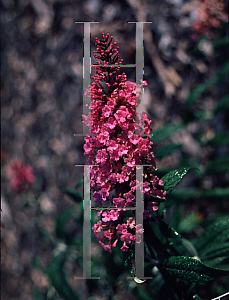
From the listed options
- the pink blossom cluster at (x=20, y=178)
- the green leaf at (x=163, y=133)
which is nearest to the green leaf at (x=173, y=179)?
the green leaf at (x=163, y=133)

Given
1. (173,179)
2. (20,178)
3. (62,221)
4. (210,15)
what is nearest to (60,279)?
(62,221)

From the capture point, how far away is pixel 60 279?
0.85 m

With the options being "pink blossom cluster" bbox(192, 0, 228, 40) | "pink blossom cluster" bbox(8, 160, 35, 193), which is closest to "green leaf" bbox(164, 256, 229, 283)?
"pink blossom cluster" bbox(8, 160, 35, 193)

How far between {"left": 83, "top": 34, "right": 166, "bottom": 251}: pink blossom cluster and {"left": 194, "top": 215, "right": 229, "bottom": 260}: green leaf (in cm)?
20

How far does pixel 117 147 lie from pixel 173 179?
0.13 meters

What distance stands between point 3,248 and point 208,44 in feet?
5.41

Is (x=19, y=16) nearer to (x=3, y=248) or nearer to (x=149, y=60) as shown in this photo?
(x=149, y=60)

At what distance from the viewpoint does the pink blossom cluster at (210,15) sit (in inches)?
43.2

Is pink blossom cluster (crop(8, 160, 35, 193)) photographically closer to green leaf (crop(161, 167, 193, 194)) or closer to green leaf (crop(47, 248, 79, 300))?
green leaf (crop(47, 248, 79, 300))

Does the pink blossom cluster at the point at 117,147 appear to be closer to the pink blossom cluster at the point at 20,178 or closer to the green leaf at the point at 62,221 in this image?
the green leaf at the point at 62,221

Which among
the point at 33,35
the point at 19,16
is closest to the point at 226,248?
the point at 33,35

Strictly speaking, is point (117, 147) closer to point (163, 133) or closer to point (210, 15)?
point (163, 133)

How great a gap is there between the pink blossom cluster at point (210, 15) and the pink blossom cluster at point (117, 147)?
33.9 inches

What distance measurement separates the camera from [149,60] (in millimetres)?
1259
